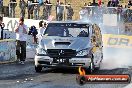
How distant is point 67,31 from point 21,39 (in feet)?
9.54

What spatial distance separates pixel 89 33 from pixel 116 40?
29.6 feet

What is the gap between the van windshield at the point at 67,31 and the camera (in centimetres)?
1538

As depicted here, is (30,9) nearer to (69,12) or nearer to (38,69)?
(69,12)

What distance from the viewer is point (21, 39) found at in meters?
17.8

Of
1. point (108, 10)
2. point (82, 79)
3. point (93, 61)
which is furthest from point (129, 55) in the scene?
point (82, 79)

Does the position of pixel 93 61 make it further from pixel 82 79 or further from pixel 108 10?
pixel 108 10

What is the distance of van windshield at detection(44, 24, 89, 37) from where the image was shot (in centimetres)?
1538

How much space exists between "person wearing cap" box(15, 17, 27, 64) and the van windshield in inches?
86.4

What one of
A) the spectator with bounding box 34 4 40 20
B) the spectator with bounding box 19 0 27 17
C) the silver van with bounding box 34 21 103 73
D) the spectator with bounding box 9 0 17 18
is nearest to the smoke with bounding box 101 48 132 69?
the silver van with bounding box 34 21 103 73

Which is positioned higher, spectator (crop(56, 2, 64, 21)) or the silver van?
spectator (crop(56, 2, 64, 21))

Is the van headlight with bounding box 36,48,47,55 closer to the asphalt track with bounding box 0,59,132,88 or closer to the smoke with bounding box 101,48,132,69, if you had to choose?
the asphalt track with bounding box 0,59,132,88

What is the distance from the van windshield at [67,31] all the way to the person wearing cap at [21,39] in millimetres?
2195

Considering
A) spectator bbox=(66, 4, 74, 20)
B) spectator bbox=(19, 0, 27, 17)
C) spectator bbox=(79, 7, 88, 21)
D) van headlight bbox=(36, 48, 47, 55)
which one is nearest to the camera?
van headlight bbox=(36, 48, 47, 55)

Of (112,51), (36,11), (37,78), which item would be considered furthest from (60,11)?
(37,78)
